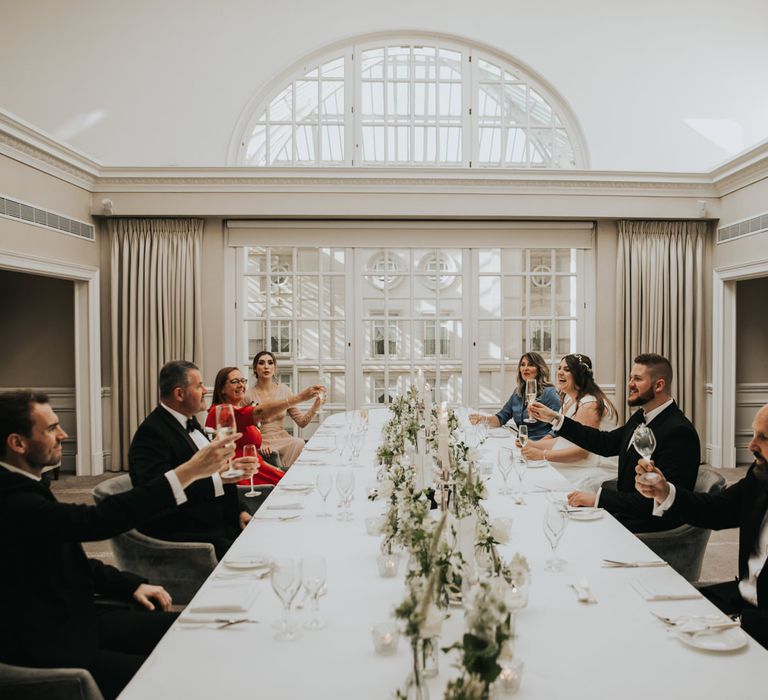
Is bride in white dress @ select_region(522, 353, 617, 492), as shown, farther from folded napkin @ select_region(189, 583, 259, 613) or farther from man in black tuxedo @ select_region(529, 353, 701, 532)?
folded napkin @ select_region(189, 583, 259, 613)

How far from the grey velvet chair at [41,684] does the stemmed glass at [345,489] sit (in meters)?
1.16

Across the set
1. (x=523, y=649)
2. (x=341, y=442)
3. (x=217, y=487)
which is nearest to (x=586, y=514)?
(x=523, y=649)

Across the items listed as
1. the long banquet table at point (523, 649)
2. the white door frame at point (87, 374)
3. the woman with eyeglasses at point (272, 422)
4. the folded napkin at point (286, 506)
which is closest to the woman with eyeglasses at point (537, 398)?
the woman with eyeglasses at point (272, 422)

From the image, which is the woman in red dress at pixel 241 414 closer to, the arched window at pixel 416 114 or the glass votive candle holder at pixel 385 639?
the glass votive candle holder at pixel 385 639

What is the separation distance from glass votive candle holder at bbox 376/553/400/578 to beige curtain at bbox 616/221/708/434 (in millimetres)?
5464

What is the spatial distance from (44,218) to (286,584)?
532 cm

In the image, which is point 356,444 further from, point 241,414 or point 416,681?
point 416,681

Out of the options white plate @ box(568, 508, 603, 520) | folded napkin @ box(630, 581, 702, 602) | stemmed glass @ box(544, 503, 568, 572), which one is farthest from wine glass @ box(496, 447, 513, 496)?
folded napkin @ box(630, 581, 702, 602)

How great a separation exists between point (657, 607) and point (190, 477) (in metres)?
1.34

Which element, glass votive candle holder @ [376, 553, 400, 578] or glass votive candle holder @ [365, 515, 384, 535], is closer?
glass votive candle holder @ [376, 553, 400, 578]

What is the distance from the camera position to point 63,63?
6797 millimetres

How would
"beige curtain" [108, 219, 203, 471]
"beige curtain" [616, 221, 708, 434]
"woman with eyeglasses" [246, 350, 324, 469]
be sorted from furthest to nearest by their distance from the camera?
1. "beige curtain" [616, 221, 708, 434]
2. "beige curtain" [108, 219, 203, 471]
3. "woman with eyeglasses" [246, 350, 324, 469]

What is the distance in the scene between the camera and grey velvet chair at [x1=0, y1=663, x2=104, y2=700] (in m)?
1.41

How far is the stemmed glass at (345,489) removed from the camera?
7.97 feet
